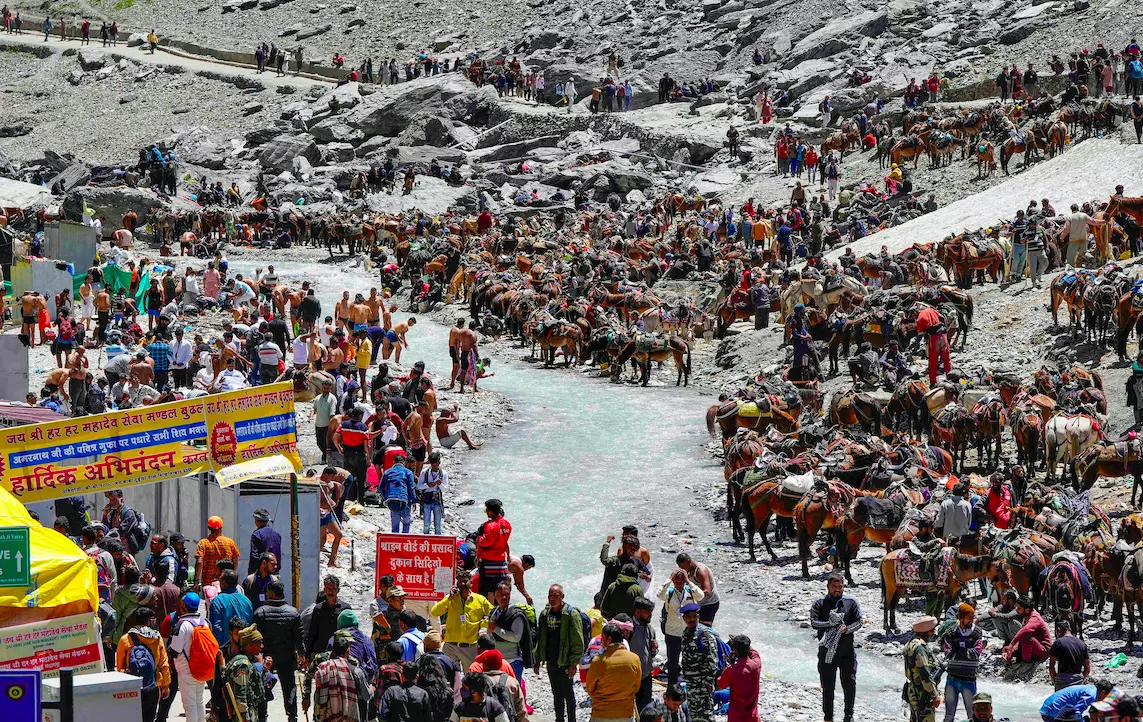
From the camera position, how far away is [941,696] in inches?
498

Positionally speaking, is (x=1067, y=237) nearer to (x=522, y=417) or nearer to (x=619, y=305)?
(x=619, y=305)

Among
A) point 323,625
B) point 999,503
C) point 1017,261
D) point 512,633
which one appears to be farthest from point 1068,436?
point 323,625

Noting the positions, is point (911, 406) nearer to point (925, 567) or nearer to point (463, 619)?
point (925, 567)

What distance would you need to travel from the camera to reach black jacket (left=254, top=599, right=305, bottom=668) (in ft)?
39.2

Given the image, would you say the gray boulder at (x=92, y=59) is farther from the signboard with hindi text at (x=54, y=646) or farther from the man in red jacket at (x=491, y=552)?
the signboard with hindi text at (x=54, y=646)

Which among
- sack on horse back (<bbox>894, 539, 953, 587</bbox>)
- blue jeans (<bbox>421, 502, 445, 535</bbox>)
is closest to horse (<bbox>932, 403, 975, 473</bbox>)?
sack on horse back (<bbox>894, 539, 953, 587</bbox>)

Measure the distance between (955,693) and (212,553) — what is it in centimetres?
675

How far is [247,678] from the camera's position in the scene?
11.1 m

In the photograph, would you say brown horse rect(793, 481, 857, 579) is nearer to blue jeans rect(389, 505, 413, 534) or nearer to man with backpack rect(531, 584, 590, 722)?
blue jeans rect(389, 505, 413, 534)

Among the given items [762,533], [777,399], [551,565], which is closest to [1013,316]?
[777,399]

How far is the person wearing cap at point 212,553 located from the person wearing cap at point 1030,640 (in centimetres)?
717

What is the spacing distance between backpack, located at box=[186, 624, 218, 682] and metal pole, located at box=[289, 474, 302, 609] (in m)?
2.81

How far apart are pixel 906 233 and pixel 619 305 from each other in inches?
330

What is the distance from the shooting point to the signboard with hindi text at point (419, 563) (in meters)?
13.8
